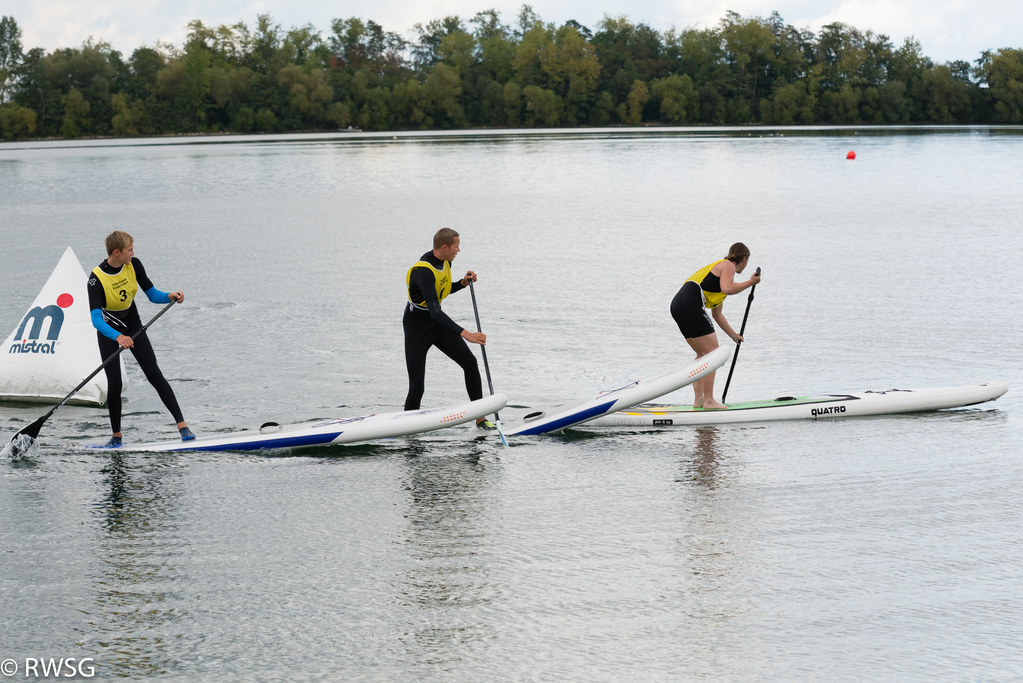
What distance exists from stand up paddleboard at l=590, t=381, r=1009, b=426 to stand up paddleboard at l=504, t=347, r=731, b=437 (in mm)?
365

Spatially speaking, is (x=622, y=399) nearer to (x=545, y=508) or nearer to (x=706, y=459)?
(x=706, y=459)

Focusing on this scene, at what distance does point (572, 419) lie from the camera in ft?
30.7

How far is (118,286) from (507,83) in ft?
469

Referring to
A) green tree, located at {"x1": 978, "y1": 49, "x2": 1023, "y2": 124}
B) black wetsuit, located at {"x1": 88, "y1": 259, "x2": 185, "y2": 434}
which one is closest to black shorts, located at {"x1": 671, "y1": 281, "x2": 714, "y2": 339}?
black wetsuit, located at {"x1": 88, "y1": 259, "x2": 185, "y2": 434}

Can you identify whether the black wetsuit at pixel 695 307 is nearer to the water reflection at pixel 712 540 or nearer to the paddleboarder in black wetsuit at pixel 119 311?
the water reflection at pixel 712 540

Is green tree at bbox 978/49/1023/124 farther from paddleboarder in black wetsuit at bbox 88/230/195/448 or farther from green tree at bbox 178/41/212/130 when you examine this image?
paddleboarder in black wetsuit at bbox 88/230/195/448

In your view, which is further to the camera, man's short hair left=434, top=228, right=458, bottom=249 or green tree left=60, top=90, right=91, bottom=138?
green tree left=60, top=90, right=91, bottom=138

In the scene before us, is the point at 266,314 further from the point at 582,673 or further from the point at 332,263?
the point at 582,673

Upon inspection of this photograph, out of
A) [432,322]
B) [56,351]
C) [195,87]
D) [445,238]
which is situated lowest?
[56,351]

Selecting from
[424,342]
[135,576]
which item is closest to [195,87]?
[424,342]

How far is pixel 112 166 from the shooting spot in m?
65.3

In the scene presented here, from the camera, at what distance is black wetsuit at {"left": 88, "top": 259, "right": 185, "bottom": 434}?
8453 millimetres

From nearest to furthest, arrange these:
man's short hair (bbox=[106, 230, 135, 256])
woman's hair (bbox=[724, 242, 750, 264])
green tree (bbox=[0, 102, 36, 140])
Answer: man's short hair (bbox=[106, 230, 135, 256])
woman's hair (bbox=[724, 242, 750, 264])
green tree (bbox=[0, 102, 36, 140])

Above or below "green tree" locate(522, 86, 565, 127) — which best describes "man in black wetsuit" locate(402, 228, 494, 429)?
below
